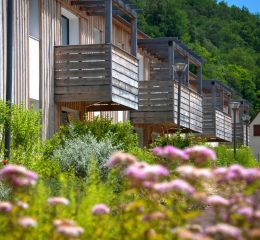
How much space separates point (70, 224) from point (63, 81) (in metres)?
15.5

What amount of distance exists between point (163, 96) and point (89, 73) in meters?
7.44

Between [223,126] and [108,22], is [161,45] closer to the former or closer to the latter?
[108,22]

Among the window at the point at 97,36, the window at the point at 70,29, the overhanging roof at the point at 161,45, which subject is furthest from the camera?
the overhanging roof at the point at 161,45

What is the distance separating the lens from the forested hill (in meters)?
87.5

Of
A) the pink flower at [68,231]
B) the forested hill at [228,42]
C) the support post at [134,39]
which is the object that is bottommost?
the pink flower at [68,231]

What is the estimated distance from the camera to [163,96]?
87.9ft

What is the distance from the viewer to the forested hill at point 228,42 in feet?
287

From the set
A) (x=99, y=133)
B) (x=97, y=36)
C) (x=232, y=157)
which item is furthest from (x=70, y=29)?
(x=232, y=157)

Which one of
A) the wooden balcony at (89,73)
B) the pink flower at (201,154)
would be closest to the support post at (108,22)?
the wooden balcony at (89,73)

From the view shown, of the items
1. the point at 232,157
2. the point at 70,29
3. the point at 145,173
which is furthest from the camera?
the point at 232,157

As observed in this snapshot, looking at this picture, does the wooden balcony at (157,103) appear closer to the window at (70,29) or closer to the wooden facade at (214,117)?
the window at (70,29)

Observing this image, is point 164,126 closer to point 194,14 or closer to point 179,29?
point 179,29

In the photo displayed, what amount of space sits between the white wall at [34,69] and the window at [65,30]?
2.44m

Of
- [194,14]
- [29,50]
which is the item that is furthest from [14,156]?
[194,14]
